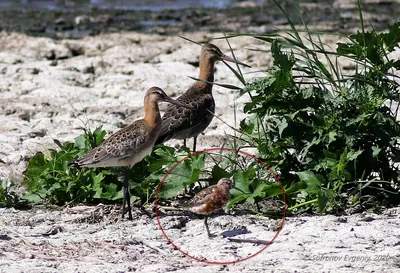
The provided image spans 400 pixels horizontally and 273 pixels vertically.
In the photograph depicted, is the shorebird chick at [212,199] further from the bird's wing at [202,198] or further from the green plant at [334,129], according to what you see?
the green plant at [334,129]

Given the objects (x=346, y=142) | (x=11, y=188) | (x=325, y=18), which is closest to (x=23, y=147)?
(x=11, y=188)

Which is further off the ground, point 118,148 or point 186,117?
point 118,148

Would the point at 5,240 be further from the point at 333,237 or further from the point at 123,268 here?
the point at 333,237

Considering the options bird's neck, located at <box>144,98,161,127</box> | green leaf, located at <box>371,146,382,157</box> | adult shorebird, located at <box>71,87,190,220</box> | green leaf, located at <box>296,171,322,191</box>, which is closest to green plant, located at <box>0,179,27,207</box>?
adult shorebird, located at <box>71,87,190,220</box>

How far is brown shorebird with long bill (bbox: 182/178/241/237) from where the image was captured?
6141 millimetres

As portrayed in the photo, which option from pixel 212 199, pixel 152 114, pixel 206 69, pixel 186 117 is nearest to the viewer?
pixel 212 199

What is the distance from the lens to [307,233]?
6016 millimetres

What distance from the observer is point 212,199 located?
615 centimetres

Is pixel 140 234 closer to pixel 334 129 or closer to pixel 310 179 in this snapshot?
pixel 310 179

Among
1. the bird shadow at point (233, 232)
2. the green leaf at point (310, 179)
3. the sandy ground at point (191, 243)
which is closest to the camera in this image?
the sandy ground at point (191, 243)

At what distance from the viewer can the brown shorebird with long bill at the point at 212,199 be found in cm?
614

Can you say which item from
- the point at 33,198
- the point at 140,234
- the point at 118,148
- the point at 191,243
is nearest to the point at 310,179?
the point at 191,243

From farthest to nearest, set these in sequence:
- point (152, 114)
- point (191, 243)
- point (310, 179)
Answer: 1. point (152, 114)
2. point (310, 179)
3. point (191, 243)

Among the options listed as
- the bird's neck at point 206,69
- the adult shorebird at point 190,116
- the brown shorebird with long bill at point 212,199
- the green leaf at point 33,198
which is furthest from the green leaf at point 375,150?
the bird's neck at point 206,69
